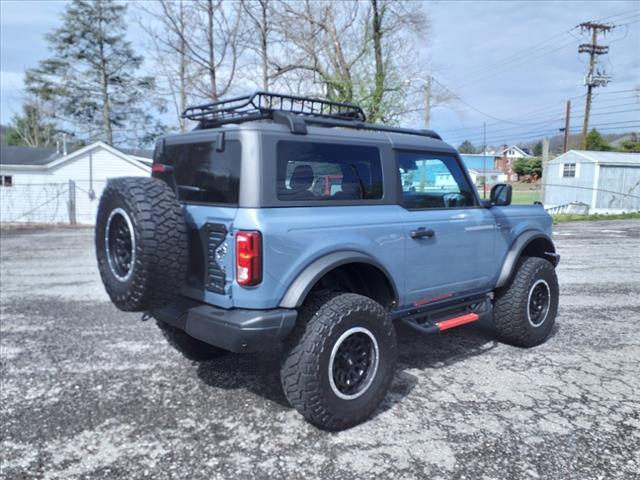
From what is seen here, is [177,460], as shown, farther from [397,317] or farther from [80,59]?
[80,59]

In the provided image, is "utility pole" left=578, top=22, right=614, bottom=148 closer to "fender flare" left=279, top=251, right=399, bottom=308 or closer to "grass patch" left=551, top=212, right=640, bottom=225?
"grass patch" left=551, top=212, right=640, bottom=225

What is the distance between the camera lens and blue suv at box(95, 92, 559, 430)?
3158 mm

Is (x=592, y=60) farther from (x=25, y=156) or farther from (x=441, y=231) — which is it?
(x=25, y=156)

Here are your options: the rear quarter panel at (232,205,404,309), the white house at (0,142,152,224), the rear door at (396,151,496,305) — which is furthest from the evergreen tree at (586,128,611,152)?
the white house at (0,142,152,224)

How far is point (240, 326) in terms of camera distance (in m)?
3.07

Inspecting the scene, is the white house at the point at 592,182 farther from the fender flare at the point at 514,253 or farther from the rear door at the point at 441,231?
the rear door at the point at 441,231

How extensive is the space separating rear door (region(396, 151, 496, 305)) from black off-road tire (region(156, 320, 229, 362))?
1900 millimetres

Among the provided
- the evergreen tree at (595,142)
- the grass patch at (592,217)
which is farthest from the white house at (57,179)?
the evergreen tree at (595,142)

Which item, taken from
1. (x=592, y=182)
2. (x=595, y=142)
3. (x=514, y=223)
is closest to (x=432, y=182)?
(x=514, y=223)

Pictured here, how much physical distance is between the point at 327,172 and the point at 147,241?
4.50 feet

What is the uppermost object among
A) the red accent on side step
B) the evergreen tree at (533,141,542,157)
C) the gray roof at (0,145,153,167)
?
the evergreen tree at (533,141,542,157)

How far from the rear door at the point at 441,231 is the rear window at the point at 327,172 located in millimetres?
338

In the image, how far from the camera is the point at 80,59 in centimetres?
3181

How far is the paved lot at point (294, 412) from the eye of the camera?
9.96 feet
